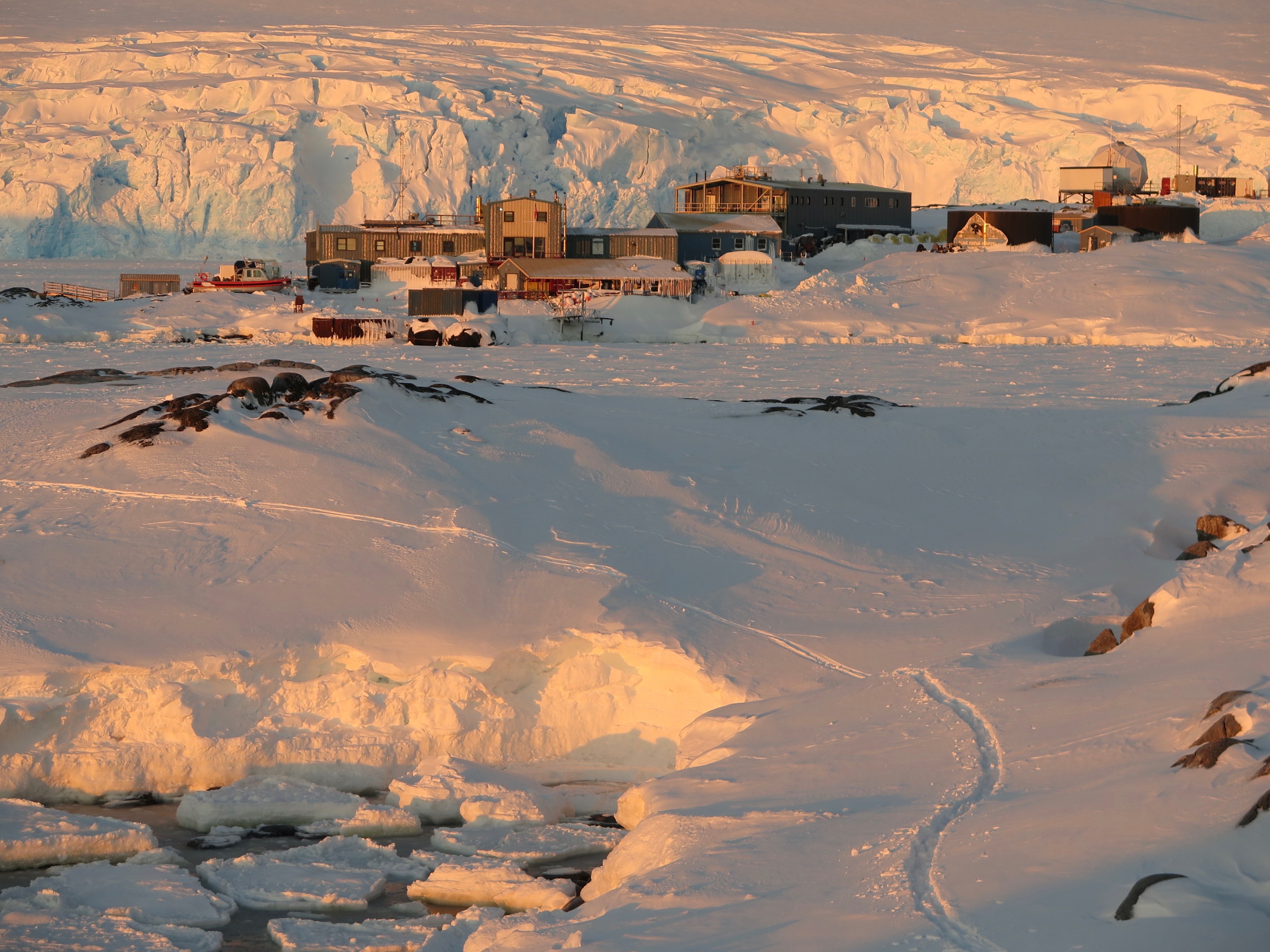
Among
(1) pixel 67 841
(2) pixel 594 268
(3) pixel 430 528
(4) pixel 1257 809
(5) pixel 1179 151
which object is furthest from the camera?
(5) pixel 1179 151

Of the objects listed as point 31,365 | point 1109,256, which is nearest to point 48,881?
point 31,365

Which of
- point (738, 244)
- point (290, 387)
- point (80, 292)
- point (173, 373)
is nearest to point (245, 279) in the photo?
point (80, 292)

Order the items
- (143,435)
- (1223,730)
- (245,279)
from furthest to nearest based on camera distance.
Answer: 1. (245,279)
2. (143,435)
3. (1223,730)

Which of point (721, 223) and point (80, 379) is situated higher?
point (721, 223)

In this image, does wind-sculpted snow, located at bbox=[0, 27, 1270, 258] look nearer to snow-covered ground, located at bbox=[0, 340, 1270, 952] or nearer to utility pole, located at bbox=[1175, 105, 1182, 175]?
utility pole, located at bbox=[1175, 105, 1182, 175]

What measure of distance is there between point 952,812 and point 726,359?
2801cm

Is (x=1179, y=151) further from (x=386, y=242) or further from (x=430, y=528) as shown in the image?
(x=430, y=528)

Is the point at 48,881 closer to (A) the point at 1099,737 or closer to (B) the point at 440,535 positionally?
(B) the point at 440,535

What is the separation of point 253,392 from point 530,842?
7.71 metres

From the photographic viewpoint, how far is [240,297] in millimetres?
47250

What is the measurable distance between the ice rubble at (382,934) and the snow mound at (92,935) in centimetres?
40

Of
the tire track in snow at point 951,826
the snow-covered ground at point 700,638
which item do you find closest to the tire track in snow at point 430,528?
the snow-covered ground at point 700,638

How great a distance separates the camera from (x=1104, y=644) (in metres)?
10.5

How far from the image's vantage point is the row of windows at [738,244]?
5525 centimetres
